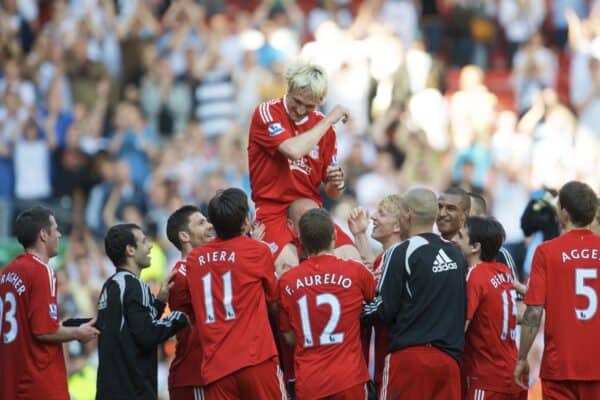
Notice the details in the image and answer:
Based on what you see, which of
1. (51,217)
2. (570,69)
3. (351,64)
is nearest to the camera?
(51,217)

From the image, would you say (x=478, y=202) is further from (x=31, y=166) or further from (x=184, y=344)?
(x=31, y=166)

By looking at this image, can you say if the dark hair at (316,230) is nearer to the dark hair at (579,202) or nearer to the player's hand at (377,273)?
the player's hand at (377,273)

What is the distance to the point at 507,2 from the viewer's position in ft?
88.8

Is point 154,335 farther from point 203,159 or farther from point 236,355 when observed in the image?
point 203,159

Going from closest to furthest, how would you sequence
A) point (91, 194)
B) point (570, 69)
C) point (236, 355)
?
point (236, 355), point (91, 194), point (570, 69)

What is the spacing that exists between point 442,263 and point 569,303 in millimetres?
987

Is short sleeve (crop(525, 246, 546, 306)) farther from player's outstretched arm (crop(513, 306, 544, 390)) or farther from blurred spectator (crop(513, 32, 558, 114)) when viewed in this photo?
blurred spectator (crop(513, 32, 558, 114))

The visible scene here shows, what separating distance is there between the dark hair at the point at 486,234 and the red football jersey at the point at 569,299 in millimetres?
450

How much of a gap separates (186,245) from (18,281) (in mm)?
1343

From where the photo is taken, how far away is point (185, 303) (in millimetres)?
12523

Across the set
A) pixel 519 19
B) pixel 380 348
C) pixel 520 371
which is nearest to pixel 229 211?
pixel 380 348

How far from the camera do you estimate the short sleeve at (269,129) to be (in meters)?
12.8

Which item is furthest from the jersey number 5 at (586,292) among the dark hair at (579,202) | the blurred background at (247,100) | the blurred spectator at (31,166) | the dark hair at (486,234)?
the blurred spectator at (31,166)

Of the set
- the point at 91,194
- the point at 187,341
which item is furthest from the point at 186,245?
the point at 91,194
